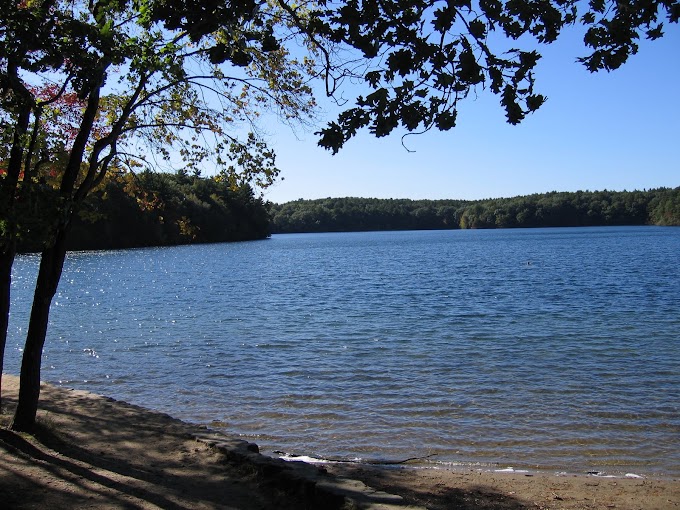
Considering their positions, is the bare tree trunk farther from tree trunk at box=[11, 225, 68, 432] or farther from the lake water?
the lake water

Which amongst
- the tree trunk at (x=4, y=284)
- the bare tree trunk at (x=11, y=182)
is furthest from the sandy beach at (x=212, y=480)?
the bare tree trunk at (x=11, y=182)

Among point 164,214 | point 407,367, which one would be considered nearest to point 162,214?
point 164,214

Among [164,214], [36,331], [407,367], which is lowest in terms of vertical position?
[407,367]

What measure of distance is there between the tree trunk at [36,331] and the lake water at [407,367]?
3.21m

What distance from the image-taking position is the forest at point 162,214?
9211 mm

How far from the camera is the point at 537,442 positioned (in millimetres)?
8977

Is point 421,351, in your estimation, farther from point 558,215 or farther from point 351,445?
point 558,215

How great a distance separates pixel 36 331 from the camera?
24.1 ft

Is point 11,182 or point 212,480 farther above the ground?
point 11,182

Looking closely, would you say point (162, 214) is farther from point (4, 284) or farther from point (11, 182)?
point (11, 182)

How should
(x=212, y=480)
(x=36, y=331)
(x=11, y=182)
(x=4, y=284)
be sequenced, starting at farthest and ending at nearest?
1. (x=36, y=331)
2. (x=4, y=284)
3. (x=212, y=480)
4. (x=11, y=182)

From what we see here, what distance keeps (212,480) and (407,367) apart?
821 centimetres

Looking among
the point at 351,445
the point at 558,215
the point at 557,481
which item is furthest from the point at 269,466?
the point at 558,215

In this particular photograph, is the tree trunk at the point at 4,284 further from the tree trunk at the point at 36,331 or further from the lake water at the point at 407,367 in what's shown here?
the lake water at the point at 407,367
